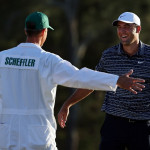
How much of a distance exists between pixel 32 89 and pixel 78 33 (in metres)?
21.1

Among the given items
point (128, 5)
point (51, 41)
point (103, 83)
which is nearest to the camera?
point (103, 83)

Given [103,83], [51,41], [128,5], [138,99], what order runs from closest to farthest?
[103,83], [138,99], [128,5], [51,41]

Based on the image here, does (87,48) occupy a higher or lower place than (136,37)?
lower

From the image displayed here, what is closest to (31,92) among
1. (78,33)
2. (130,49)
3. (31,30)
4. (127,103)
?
(31,30)

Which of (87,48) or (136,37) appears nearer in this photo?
(136,37)

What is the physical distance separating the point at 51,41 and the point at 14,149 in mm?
21397

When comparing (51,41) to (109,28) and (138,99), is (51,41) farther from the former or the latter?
(138,99)

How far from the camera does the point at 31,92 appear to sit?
5.91 metres

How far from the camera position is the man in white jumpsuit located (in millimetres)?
5832

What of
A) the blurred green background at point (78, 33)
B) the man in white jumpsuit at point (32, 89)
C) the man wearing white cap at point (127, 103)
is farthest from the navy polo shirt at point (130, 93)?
the blurred green background at point (78, 33)

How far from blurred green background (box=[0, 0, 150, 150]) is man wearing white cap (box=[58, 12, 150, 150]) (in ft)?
55.3

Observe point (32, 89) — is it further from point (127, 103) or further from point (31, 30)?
point (127, 103)

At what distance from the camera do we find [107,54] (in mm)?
7328

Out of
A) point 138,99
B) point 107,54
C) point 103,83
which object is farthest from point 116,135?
point 103,83
